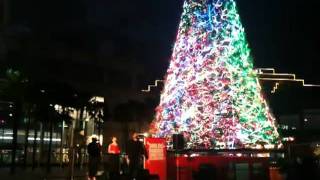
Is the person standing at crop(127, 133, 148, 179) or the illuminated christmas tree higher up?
the illuminated christmas tree

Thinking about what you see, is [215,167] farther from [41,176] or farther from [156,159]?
[41,176]

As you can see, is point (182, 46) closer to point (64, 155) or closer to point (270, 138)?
point (270, 138)

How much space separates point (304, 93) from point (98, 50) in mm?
30174

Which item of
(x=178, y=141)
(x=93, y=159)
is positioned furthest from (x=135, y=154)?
(x=93, y=159)

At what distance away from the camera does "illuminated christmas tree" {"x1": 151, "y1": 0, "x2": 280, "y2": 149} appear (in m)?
20.8

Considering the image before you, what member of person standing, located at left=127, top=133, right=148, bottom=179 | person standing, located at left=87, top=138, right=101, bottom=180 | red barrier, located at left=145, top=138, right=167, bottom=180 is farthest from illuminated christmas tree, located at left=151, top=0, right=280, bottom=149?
person standing, located at left=127, top=133, right=148, bottom=179

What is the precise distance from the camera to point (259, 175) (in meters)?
16.1

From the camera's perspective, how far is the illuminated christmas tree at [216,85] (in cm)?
2078

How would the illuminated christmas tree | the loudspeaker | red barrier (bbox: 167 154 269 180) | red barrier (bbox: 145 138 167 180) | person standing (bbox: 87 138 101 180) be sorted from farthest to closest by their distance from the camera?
the illuminated christmas tree → person standing (bbox: 87 138 101 180) → red barrier (bbox: 145 138 167 180) → the loudspeaker → red barrier (bbox: 167 154 269 180)

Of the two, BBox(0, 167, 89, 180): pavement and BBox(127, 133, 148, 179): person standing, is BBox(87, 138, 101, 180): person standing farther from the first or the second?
BBox(127, 133, 148, 179): person standing

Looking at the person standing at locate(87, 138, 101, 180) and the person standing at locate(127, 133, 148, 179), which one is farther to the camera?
the person standing at locate(87, 138, 101, 180)

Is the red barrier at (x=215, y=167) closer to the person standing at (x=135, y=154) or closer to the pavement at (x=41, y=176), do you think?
the person standing at (x=135, y=154)

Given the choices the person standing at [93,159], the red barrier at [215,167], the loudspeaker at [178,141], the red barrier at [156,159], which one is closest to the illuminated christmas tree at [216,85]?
the red barrier at [215,167]

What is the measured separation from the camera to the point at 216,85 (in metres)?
21.1
